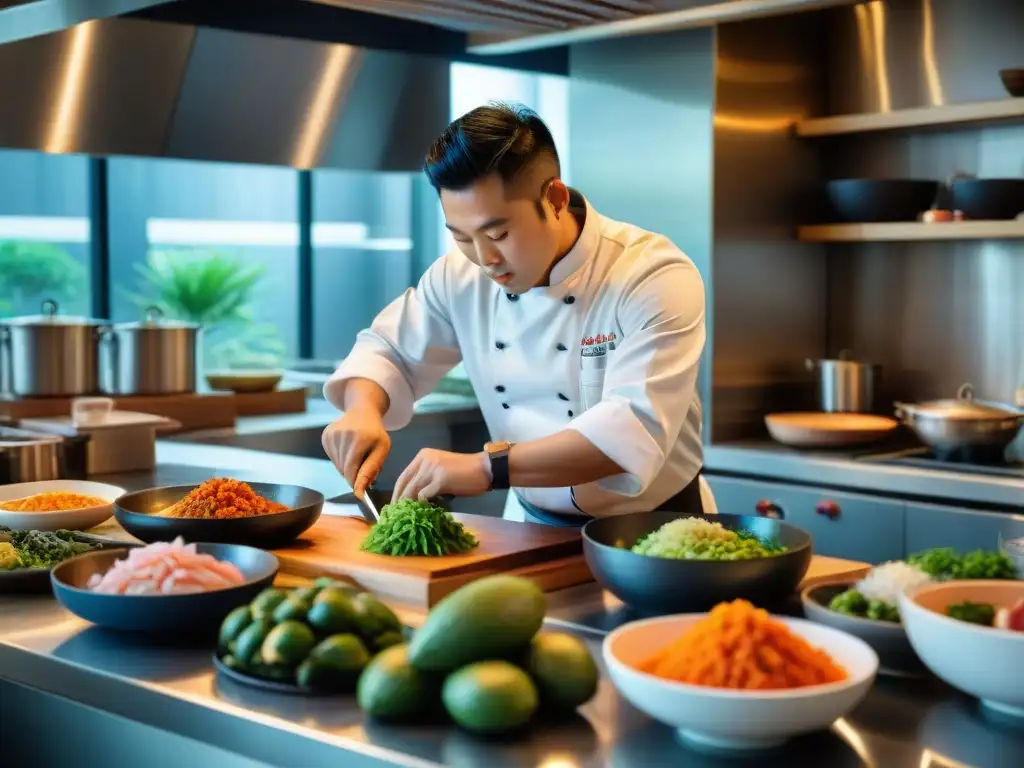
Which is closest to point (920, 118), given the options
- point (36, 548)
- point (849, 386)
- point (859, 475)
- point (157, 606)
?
point (849, 386)

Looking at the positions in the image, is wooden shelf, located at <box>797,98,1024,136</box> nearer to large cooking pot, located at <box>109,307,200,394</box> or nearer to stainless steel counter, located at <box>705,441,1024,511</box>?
stainless steel counter, located at <box>705,441,1024,511</box>

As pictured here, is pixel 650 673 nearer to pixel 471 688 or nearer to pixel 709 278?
pixel 471 688

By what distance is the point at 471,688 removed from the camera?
4.23ft

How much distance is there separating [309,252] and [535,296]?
4426 mm

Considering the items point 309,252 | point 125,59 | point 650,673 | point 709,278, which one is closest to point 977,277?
point 709,278

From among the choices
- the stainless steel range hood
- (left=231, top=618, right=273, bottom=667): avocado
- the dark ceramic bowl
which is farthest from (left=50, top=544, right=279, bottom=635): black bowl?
the stainless steel range hood

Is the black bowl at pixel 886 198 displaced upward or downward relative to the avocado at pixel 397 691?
upward

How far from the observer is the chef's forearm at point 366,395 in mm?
2576

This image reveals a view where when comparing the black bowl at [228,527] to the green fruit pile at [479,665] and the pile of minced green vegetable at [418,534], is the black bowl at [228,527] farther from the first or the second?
the green fruit pile at [479,665]

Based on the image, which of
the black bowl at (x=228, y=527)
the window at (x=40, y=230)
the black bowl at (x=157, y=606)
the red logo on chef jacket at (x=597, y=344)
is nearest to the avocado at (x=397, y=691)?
the black bowl at (x=157, y=606)

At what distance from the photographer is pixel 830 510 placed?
3646 millimetres

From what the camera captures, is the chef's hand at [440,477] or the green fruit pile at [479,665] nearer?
the green fruit pile at [479,665]

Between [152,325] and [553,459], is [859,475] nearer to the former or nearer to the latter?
[553,459]

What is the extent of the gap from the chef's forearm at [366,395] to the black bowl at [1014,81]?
Result: 2.19 m
